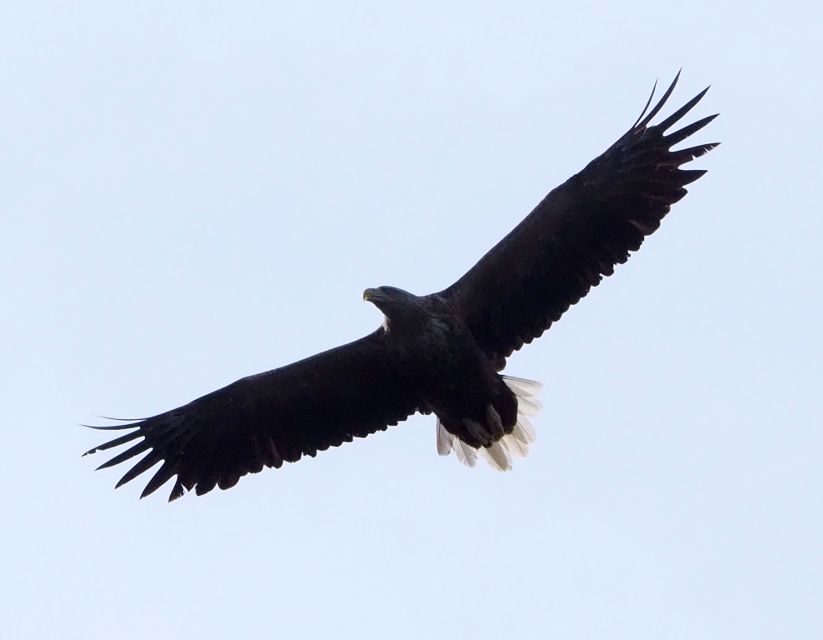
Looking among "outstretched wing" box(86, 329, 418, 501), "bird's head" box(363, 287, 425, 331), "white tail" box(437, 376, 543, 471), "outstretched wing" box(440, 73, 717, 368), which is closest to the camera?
"bird's head" box(363, 287, 425, 331)

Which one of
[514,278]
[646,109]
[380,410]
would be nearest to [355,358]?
[380,410]

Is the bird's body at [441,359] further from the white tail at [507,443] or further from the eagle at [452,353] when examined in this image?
the white tail at [507,443]

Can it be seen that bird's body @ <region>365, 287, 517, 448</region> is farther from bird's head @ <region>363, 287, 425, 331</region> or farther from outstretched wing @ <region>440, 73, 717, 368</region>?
outstretched wing @ <region>440, 73, 717, 368</region>

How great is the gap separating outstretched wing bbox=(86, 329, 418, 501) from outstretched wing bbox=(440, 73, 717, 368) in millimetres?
919

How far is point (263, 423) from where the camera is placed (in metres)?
12.1

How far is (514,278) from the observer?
11789 millimetres

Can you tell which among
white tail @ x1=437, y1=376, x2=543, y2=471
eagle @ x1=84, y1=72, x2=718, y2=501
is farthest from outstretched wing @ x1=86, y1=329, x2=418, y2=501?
white tail @ x1=437, y1=376, x2=543, y2=471

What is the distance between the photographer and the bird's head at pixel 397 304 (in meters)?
11.3

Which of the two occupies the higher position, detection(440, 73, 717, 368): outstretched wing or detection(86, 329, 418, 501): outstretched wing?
detection(86, 329, 418, 501): outstretched wing

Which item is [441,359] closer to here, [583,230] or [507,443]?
[583,230]

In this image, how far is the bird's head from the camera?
11.3 meters

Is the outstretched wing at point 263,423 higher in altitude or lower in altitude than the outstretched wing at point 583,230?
higher

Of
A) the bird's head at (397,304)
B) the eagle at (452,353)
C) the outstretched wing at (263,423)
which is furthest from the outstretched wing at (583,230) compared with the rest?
the outstretched wing at (263,423)

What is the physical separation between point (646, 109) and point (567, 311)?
1.59 m
